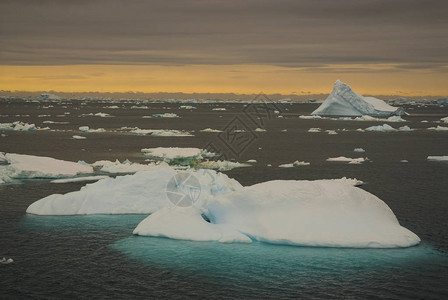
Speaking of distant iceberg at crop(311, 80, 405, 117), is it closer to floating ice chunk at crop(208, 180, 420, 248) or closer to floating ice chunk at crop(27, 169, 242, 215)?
floating ice chunk at crop(27, 169, 242, 215)

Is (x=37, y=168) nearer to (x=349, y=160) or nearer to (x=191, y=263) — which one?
(x=191, y=263)

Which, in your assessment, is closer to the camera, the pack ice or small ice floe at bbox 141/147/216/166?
the pack ice

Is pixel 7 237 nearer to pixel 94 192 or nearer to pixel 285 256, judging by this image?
pixel 94 192

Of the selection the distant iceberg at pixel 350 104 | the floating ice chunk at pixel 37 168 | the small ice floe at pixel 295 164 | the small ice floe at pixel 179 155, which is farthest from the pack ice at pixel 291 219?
the distant iceberg at pixel 350 104

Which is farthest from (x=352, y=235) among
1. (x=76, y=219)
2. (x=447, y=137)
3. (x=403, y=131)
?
(x=403, y=131)

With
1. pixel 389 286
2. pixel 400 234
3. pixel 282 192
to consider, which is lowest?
pixel 389 286

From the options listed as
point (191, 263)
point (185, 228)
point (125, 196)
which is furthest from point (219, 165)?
point (191, 263)

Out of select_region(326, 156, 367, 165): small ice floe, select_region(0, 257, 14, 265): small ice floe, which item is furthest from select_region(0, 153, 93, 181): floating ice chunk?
select_region(326, 156, 367, 165): small ice floe

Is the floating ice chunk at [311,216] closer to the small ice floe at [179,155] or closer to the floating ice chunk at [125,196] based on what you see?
the floating ice chunk at [125,196]
